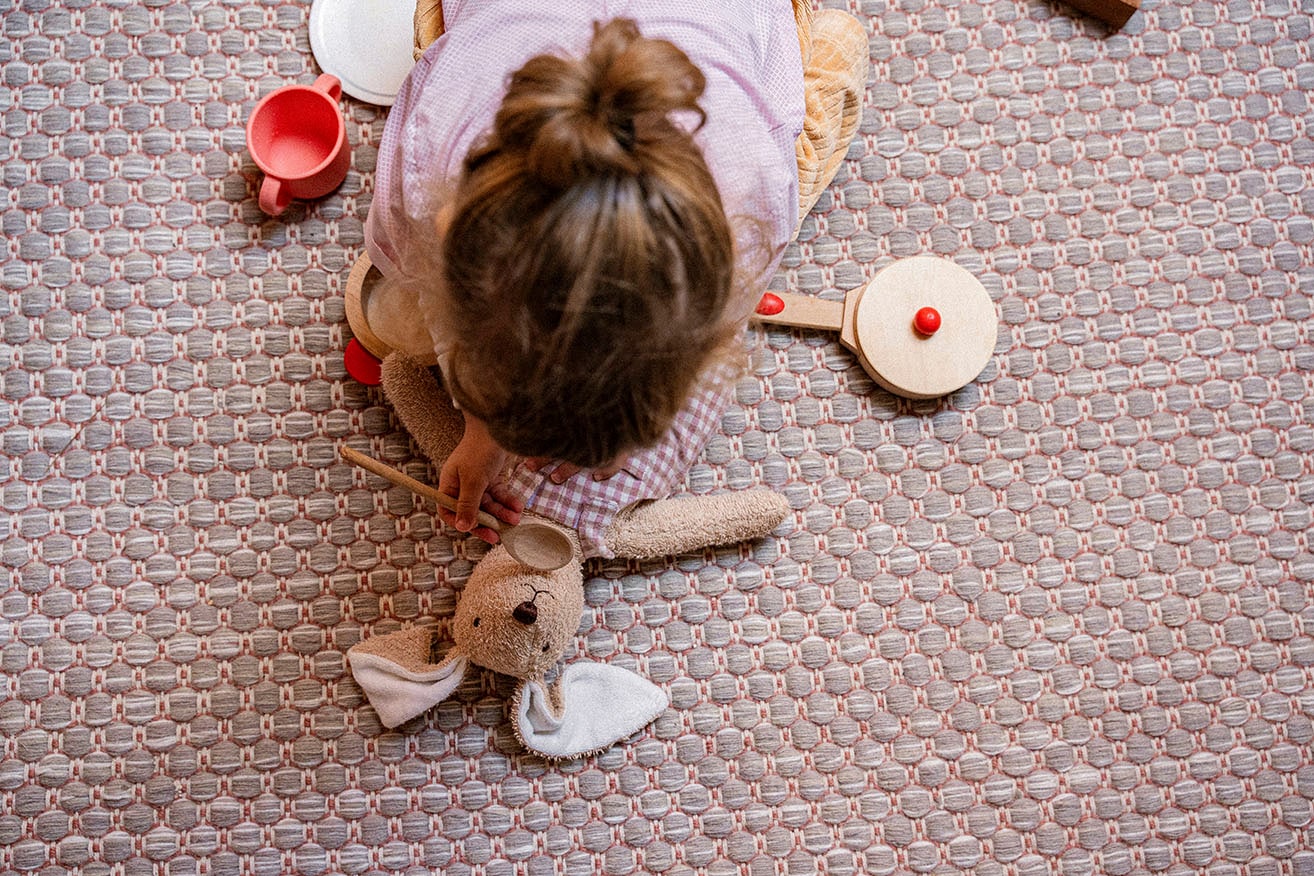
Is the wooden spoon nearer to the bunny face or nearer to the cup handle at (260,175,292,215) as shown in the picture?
the bunny face

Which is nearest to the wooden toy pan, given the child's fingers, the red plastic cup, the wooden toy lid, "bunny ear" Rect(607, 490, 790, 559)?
the wooden toy lid

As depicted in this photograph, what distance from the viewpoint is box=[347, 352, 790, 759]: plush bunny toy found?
3.03ft

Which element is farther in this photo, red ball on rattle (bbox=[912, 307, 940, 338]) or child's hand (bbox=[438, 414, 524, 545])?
red ball on rattle (bbox=[912, 307, 940, 338])

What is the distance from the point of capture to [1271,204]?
3.73 feet

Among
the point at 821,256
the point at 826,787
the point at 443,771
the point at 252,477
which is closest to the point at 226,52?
the point at 252,477

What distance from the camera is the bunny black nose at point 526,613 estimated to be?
2.96 ft

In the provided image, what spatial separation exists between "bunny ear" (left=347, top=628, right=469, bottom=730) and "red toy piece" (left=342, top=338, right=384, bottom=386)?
0.27 m

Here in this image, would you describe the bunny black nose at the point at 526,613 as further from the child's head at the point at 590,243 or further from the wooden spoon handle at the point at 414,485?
the child's head at the point at 590,243

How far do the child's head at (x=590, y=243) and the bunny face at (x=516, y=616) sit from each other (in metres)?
0.29

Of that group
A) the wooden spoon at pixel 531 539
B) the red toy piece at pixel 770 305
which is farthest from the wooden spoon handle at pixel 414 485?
the red toy piece at pixel 770 305

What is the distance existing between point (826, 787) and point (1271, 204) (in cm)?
83

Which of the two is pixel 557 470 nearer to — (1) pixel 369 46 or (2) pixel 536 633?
(2) pixel 536 633

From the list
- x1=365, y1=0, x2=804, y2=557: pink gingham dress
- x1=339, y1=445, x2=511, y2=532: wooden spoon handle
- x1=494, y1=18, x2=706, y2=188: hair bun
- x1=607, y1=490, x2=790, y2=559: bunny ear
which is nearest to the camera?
x1=494, y1=18, x2=706, y2=188: hair bun

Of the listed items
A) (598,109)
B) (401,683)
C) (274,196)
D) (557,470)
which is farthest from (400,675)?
(598,109)
